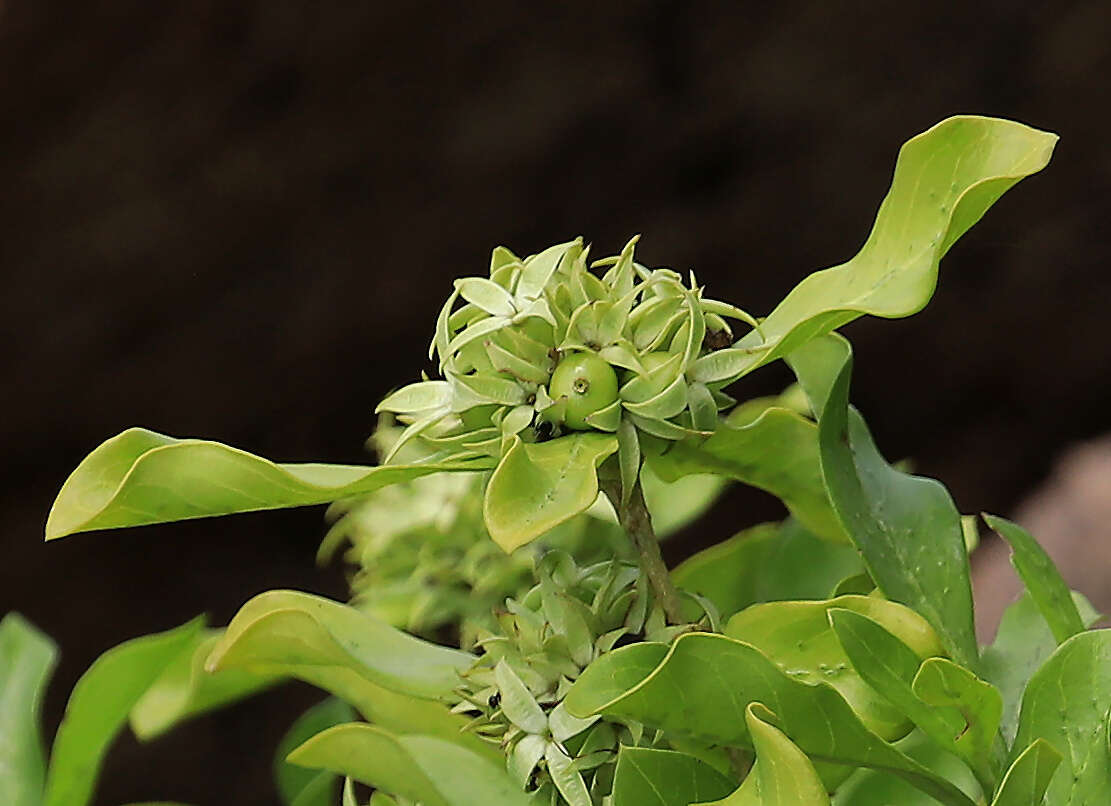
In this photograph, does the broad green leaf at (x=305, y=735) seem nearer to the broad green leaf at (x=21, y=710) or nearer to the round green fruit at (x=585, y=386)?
the broad green leaf at (x=21, y=710)

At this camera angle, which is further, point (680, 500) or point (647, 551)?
point (680, 500)

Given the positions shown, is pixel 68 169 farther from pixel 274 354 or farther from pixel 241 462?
pixel 241 462

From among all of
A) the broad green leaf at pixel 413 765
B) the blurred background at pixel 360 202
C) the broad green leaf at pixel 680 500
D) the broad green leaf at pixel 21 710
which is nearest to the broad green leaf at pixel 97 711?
the broad green leaf at pixel 21 710

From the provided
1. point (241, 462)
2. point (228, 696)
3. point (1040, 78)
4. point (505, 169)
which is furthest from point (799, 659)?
point (1040, 78)

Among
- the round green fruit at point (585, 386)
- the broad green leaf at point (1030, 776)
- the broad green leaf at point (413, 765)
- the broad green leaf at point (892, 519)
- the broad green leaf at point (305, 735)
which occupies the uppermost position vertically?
the round green fruit at point (585, 386)

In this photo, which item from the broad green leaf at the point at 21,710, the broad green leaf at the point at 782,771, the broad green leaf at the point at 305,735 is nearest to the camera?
the broad green leaf at the point at 782,771

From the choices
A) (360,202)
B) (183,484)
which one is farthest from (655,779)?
(360,202)

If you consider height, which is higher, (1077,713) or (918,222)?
(918,222)

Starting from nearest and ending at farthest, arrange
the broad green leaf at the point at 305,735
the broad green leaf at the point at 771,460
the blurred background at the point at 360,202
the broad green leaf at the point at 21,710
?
the broad green leaf at the point at 771,460, the broad green leaf at the point at 21,710, the broad green leaf at the point at 305,735, the blurred background at the point at 360,202

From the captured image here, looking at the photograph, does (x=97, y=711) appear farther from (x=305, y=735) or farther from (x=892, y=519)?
(x=892, y=519)
